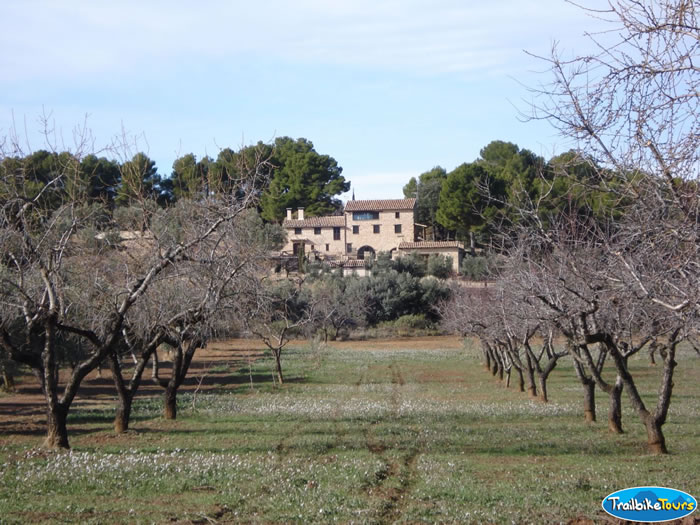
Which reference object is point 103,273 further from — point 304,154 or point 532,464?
point 304,154

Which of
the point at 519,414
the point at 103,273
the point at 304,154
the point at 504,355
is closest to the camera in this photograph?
the point at 103,273

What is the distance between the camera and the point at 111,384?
32219mm

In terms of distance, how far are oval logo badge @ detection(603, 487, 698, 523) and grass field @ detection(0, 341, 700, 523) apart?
1.98ft

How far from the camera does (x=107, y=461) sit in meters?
12.4

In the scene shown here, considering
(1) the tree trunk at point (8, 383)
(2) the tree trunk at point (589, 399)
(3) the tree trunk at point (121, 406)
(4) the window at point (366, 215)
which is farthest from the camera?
(4) the window at point (366, 215)

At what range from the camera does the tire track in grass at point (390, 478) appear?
9.08 meters

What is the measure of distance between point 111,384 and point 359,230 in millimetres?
54305

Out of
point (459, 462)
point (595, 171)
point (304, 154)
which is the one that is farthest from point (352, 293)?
point (595, 171)

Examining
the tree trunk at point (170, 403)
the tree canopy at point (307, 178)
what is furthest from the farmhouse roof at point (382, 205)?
the tree trunk at point (170, 403)

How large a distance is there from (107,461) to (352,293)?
1925 inches

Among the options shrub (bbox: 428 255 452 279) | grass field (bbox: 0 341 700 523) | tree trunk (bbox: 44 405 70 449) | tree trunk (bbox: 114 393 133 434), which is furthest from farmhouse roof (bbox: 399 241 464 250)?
tree trunk (bbox: 44 405 70 449)

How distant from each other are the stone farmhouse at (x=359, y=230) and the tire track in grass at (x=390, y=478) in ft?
212

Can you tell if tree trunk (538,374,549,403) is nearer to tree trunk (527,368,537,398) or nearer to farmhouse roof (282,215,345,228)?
tree trunk (527,368,537,398)

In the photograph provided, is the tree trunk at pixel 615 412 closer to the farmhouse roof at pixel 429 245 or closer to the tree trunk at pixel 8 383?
the tree trunk at pixel 8 383
